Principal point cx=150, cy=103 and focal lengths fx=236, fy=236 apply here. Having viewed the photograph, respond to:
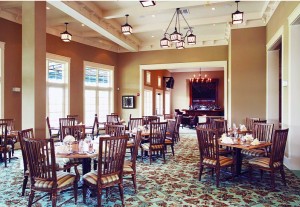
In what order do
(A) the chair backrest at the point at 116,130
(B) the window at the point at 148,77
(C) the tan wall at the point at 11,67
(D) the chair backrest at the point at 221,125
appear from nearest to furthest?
(A) the chair backrest at the point at 116,130 < (D) the chair backrest at the point at 221,125 < (C) the tan wall at the point at 11,67 < (B) the window at the point at 148,77

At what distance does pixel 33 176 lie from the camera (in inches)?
125

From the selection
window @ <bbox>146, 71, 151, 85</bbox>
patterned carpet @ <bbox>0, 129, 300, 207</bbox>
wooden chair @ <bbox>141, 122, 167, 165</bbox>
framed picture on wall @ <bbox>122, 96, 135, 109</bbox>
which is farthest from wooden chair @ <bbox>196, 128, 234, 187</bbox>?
window @ <bbox>146, 71, 151, 85</bbox>

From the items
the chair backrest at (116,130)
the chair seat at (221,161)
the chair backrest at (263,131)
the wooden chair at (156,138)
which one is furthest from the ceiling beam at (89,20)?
the chair backrest at (263,131)

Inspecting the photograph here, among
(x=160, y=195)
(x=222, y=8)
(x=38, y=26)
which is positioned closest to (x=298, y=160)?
(x=160, y=195)

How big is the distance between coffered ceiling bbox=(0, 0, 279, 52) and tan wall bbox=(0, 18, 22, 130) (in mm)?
343

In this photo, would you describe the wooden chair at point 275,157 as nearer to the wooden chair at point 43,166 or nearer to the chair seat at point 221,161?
the chair seat at point 221,161

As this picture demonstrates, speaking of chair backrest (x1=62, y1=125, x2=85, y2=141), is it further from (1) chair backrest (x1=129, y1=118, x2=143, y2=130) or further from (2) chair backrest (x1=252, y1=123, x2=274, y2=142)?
(2) chair backrest (x1=252, y1=123, x2=274, y2=142)

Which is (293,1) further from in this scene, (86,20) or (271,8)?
(86,20)

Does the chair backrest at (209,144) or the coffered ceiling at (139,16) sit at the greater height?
the coffered ceiling at (139,16)

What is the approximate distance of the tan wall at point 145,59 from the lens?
1027 centimetres

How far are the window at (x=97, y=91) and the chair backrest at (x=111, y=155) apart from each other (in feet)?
22.9

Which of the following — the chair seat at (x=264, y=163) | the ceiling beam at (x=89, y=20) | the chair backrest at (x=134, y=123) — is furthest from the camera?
the chair backrest at (x=134, y=123)

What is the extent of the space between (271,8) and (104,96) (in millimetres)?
7478

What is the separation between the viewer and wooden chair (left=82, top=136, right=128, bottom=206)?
125 inches
